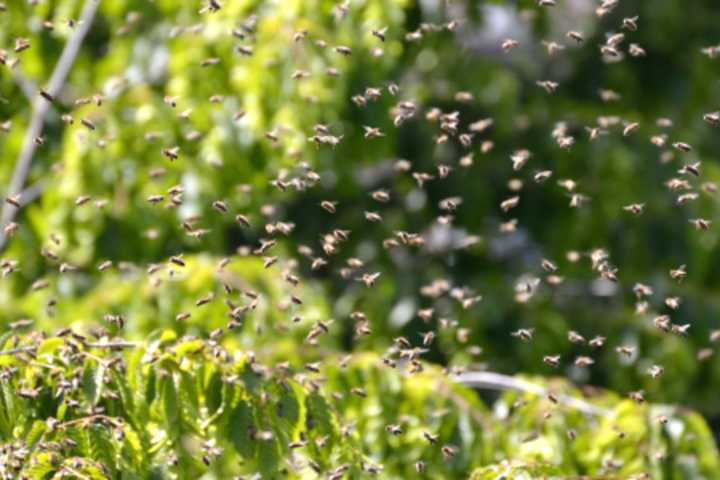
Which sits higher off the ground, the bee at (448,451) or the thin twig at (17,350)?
the thin twig at (17,350)

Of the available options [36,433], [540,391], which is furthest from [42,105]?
[36,433]

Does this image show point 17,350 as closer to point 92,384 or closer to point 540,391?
point 92,384

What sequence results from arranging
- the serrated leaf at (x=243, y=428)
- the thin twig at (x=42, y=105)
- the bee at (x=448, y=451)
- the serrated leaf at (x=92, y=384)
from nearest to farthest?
the serrated leaf at (x=92, y=384) → the serrated leaf at (x=243, y=428) → the bee at (x=448, y=451) → the thin twig at (x=42, y=105)

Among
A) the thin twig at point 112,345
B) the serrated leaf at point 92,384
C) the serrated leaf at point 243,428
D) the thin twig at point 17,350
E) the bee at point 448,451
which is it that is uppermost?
the thin twig at point 17,350

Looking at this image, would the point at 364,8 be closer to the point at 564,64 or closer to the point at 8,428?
the point at 564,64

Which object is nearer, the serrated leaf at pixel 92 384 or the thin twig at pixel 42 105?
the serrated leaf at pixel 92 384

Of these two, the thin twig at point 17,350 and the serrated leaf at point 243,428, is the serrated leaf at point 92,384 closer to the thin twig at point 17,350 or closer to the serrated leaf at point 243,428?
the thin twig at point 17,350

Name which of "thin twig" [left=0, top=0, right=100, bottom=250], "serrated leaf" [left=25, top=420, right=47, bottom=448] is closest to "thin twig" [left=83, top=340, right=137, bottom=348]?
"serrated leaf" [left=25, top=420, right=47, bottom=448]

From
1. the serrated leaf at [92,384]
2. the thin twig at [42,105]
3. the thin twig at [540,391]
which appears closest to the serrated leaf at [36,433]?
the serrated leaf at [92,384]

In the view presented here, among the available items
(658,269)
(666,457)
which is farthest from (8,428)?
(658,269)
